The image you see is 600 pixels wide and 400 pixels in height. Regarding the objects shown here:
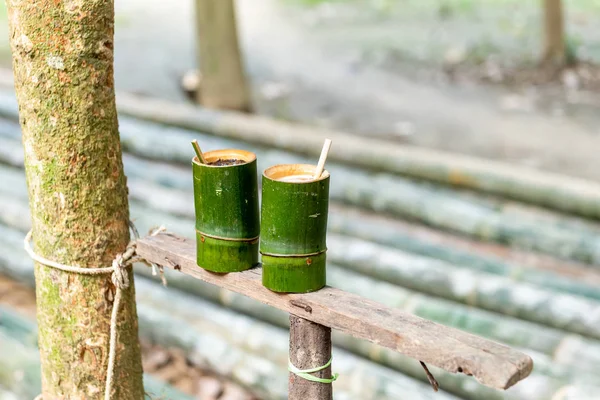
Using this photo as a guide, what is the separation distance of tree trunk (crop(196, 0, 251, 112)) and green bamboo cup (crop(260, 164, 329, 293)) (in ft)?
15.7

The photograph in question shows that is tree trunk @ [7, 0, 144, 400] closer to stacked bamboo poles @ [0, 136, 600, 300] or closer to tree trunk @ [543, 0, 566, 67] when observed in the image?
stacked bamboo poles @ [0, 136, 600, 300]

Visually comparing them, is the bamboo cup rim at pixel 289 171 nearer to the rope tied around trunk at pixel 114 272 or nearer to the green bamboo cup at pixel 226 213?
the green bamboo cup at pixel 226 213

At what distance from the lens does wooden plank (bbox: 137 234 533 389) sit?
1.33 metres

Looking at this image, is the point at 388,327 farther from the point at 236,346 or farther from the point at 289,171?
the point at 236,346

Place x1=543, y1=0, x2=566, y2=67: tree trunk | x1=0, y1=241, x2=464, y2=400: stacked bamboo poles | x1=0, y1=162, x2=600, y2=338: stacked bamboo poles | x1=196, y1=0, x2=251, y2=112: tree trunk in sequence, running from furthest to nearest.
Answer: x1=543, y1=0, x2=566, y2=67: tree trunk, x1=196, y1=0, x2=251, y2=112: tree trunk, x1=0, y1=162, x2=600, y2=338: stacked bamboo poles, x1=0, y1=241, x2=464, y2=400: stacked bamboo poles

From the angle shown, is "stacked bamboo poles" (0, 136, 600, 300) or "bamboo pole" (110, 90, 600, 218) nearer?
"stacked bamboo poles" (0, 136, 600, 300)

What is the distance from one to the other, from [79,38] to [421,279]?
227cm

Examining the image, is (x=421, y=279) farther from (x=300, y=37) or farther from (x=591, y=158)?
(x=300, y=37)

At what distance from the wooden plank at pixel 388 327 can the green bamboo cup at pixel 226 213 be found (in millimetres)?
42

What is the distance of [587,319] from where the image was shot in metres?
3.16

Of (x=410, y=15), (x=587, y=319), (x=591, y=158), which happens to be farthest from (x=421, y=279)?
(x=410, y=15)

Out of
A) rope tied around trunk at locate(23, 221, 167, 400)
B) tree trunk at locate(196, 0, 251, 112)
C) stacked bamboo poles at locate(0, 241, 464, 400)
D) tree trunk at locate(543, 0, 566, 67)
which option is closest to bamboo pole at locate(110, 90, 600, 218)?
stacked bamboo poles at locate(0, 241, 464, 400)

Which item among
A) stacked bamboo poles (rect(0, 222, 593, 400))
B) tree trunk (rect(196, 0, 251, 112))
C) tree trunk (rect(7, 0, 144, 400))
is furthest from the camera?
tree trunk (rect(196, 0, 251, 112))

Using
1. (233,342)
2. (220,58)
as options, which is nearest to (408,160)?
(233,342)
